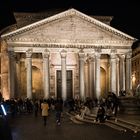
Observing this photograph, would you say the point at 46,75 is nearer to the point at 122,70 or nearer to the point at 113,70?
the point at 113,70

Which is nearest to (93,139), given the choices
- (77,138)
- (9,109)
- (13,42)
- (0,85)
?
(77,138)

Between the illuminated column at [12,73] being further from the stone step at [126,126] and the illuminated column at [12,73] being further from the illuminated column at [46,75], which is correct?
the stone step at [126,126]

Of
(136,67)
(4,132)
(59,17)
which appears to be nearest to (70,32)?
(59,17)

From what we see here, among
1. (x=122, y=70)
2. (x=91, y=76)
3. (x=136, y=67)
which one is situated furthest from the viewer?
(x=136, y=67)

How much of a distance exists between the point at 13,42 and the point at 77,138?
32.0m

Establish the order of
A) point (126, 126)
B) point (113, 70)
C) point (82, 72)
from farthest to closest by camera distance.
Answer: point (113, 70), point (82, 72), point (126, 126)

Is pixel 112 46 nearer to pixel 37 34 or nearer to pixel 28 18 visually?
pixel 37 34

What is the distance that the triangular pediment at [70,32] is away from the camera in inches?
1774

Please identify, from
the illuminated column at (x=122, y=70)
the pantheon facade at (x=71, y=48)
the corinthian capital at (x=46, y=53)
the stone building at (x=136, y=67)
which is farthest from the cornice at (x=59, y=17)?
the stone building at (x=136, y=67)

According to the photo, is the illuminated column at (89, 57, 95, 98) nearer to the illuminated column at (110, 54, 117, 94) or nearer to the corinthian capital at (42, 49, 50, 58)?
the illuminated column at (110, 54, 117, 94)

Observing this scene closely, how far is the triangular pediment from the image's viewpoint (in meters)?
45.1

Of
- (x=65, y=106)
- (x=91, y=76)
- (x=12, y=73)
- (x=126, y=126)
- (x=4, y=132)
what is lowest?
(x=65, y=106)

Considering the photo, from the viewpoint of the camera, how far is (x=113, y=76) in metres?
47.5

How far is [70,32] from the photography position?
152ft
